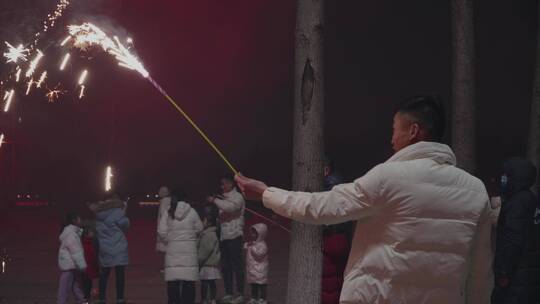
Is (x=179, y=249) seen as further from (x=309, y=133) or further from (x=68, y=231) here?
(x=309, y=133)

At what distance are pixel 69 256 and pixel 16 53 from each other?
10.2ft

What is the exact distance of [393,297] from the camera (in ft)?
12.7

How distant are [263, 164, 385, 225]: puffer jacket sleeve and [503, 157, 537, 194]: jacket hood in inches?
161

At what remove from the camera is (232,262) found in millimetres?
13836

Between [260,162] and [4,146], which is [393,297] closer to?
[4,146]

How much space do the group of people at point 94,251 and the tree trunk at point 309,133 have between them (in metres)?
4.70

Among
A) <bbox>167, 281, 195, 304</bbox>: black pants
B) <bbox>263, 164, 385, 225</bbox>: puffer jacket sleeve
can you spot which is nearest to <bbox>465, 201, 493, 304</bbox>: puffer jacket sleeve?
<bbox>263, 164, 385, 225</bbox>: puffer jacket sleeve

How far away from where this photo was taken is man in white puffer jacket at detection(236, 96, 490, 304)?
3863mm

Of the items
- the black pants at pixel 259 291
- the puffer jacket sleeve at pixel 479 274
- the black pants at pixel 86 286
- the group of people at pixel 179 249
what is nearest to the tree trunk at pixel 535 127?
the group of people at pixel 179 249

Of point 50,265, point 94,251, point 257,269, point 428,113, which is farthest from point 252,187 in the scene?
point 50,265

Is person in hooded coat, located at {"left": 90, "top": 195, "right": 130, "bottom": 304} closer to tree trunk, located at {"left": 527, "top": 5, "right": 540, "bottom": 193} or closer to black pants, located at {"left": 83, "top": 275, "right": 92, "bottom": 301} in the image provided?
black pants, located at {"left": 83, "top": 275, "right": 92, "bottom": 301}

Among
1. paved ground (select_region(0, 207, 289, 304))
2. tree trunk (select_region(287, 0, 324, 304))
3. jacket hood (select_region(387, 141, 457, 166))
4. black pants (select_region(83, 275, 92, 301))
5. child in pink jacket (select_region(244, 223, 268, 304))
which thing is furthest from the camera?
paved ground (select_region(0, 207, 289, 304))

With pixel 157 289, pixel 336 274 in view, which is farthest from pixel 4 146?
pixel 336 274

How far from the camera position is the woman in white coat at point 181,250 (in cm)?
1234
